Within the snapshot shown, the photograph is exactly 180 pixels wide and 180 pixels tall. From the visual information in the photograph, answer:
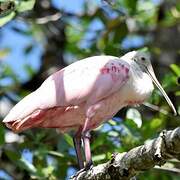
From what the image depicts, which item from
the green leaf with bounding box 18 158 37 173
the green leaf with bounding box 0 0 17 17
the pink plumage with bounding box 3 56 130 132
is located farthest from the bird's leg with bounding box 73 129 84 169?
the green leaf with bounding box 0 0 17 17

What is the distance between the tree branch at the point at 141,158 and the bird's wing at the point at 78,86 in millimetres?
520

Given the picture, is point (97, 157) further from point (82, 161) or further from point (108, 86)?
point (108, 86)

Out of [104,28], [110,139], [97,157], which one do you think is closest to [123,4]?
[104,28]

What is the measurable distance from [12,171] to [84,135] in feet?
4.79

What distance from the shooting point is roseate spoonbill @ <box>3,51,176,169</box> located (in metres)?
4.38

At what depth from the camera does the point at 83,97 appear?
14.4 ft

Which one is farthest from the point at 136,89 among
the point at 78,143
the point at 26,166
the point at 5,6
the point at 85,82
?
the point at 26,166

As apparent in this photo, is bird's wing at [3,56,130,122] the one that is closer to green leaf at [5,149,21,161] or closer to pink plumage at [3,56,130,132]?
pink plumage at [3,56,130,132]

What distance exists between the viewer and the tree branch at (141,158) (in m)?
3.38

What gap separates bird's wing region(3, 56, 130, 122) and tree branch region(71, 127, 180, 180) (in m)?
0.52

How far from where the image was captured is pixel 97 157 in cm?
491

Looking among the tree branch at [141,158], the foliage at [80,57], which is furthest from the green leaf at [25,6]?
the tree branch at [141,158]

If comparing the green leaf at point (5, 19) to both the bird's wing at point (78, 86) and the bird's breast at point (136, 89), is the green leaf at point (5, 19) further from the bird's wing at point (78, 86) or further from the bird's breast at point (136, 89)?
the bird's breast at point (136, 89)

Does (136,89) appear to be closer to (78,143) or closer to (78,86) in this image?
(78,86)
